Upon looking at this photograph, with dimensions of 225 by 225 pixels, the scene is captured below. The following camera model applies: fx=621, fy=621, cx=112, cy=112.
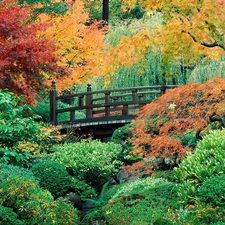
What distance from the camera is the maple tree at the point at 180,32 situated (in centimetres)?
1077

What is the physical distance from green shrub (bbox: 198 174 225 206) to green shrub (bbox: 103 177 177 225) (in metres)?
1.16

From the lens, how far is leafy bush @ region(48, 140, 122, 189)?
16.1m

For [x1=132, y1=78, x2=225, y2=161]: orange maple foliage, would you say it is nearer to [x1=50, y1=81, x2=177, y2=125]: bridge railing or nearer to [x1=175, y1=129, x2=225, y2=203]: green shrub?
[x1=175, y1=129, x2=225, y2=203]: green shrub

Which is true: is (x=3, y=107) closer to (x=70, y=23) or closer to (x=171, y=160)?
(x=171, y=160)

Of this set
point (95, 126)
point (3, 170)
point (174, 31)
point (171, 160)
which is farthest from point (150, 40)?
point (95, 126)

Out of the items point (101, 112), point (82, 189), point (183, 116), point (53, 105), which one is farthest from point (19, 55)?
point (101, 112)

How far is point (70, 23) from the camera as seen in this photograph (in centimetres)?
2234

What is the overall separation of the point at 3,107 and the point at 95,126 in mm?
11894

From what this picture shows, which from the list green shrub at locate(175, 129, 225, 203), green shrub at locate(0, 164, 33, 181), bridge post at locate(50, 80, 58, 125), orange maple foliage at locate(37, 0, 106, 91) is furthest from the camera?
orange maple foliage at locate(37, 0, 106, 91)

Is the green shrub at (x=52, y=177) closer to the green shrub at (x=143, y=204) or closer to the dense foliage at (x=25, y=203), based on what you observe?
the green shrub at (x=143, y=204)

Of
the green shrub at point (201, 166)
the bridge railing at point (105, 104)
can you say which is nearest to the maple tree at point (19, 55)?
the green shrub at point (201, 166)

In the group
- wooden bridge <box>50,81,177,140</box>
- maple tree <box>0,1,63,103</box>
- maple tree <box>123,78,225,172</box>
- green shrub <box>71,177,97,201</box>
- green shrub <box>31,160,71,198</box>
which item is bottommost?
green shrub <box>71,177,97,201</box>

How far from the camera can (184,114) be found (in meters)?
12.3

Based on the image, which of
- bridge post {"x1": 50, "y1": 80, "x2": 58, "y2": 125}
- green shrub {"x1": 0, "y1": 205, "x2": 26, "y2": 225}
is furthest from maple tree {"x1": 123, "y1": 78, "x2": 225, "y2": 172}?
bridge post {"x1": 50, "y1": 80, "x2": 58, "y2": 125}
